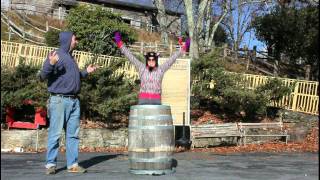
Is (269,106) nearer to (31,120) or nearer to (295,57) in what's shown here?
(31,120)

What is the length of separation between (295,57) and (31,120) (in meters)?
15.5

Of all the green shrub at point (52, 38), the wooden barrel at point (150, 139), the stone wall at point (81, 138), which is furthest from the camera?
the green shrub at point (52, 38)

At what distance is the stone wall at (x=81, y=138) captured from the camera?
13586mm

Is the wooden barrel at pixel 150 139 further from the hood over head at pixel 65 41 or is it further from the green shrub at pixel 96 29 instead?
the green shrub at pixel 96 29

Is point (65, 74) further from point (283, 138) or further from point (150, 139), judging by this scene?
point (283, 138)

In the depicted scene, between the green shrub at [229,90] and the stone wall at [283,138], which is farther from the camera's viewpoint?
the green shrub at [229,90]

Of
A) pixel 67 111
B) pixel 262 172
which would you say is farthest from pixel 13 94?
pixel 262 172

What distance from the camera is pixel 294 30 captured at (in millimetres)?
26109

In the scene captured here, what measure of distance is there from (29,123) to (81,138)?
4.57 feet

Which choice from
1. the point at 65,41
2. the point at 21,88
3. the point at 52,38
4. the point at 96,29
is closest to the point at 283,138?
the point at 21,88

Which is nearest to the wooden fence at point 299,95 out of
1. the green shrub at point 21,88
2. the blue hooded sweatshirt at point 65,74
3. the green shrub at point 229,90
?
the green shrub at point 229,90

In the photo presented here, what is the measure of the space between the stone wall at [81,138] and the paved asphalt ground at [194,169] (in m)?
2.80

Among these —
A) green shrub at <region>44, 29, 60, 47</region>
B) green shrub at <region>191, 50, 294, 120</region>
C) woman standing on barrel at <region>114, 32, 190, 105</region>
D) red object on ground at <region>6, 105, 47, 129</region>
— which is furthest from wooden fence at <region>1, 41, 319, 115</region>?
woman standing on barrel at <region>114, 32, 190, 105</region>

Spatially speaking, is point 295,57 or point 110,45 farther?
point 295,57
